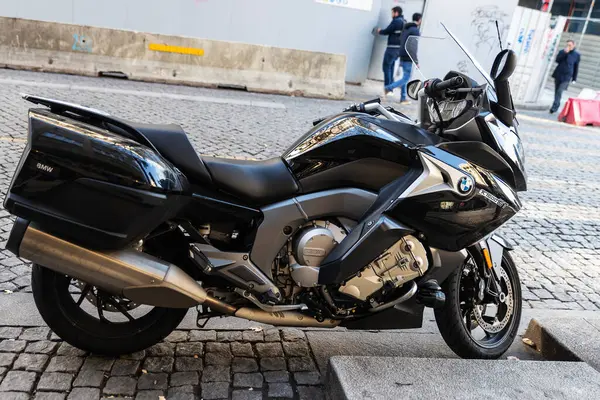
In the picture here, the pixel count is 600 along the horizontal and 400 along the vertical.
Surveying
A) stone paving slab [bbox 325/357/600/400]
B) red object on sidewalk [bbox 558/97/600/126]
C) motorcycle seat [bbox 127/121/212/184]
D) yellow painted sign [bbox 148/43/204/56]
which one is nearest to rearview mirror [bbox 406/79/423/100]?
motorcycle seat [bbox 127/121/212/184]

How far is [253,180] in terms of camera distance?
266 cm

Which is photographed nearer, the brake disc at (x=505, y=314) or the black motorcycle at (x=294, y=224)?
the black motorcycle at (x=294, y=224)

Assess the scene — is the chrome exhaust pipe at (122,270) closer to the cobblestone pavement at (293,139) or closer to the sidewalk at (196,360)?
the sidewalk at (196,360)

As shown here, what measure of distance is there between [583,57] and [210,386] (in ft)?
79.8

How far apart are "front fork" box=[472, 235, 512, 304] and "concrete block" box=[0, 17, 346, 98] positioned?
937 centimetres

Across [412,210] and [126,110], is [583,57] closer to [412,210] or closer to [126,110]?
[126,110]

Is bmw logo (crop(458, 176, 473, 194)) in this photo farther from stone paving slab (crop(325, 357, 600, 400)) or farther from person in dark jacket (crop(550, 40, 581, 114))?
person in dark jacket (crop(550, 40, 581, 114))

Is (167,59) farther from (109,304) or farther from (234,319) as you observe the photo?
(109,304)

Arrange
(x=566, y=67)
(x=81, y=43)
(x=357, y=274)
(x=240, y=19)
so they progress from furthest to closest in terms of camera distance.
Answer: (x=566, y=67) < (x=240, y=19) < (x=81, y=43) < (x=357, y=274)

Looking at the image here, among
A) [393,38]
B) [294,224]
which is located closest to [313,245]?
[294,224]

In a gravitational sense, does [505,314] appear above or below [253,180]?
below

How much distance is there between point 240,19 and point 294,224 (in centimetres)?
1293

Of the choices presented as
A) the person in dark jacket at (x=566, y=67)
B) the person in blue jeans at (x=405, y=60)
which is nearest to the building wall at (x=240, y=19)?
the person in blue jeans at (x=405, y=60)

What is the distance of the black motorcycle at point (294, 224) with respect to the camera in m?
2.43
